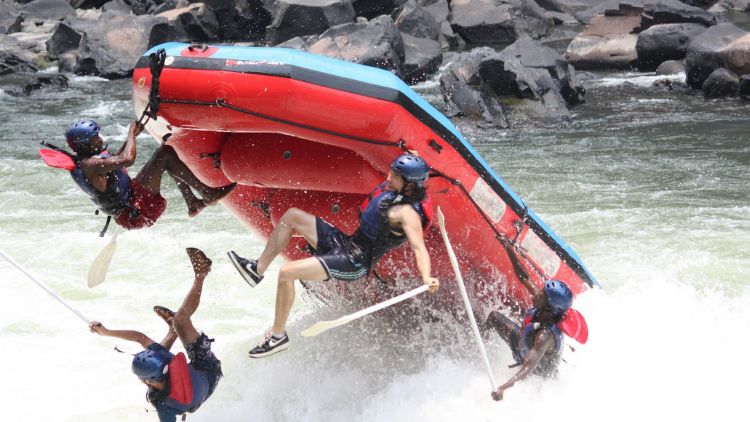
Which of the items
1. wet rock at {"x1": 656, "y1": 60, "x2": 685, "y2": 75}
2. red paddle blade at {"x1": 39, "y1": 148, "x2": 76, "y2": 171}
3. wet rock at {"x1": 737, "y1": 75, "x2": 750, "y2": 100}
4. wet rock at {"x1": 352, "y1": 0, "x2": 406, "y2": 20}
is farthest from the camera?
wet rock at {"x1": 352, "y1": 0, "x2": 406, "y2": 20}

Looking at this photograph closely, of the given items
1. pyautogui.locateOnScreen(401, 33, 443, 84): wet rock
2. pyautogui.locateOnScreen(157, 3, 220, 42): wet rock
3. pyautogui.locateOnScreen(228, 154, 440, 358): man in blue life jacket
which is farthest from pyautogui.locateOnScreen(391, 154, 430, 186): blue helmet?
pyautogui.locateOnScreen(157, 3, 220, 42): wet rock

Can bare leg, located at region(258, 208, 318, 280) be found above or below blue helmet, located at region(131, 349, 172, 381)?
above

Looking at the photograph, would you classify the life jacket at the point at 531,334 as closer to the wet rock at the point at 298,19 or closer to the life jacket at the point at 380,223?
the life jacket at the point at 380,223

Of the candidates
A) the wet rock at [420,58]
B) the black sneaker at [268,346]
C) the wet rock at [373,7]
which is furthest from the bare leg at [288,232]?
the wet rock at [373,7]

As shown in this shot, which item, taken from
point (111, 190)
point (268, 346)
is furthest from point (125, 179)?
point (268, 346)

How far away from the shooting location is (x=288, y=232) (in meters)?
4.58

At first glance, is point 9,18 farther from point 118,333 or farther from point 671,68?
point 118,333

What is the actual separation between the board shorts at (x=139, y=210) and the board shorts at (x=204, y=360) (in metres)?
0.85

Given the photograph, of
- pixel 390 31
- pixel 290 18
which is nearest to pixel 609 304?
pixel 390 31

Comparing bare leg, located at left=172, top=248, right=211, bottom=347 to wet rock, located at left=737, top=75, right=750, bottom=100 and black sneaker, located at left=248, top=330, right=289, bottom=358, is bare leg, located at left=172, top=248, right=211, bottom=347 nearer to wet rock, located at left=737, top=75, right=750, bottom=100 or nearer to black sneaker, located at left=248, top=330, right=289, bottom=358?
black sneaker, located at left=248, top=330, right=289, bottom=358

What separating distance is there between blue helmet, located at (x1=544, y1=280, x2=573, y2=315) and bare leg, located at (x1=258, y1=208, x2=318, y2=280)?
1.14 m

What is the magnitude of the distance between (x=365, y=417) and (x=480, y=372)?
2.24 feet

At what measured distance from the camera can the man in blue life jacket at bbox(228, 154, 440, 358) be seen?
14.4ft

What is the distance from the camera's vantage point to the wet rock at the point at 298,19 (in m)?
18.9
